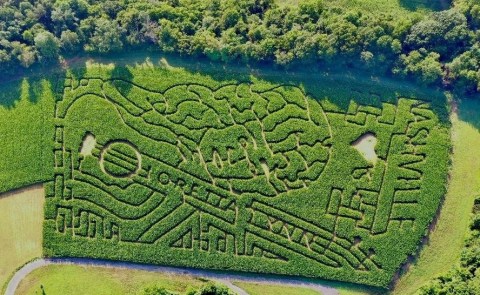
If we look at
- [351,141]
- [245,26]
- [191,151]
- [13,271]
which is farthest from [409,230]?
[13,271]

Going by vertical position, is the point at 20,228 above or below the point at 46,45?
below

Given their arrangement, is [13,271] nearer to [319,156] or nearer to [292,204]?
[292,204]

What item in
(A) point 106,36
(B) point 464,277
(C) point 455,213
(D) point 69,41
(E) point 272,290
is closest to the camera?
(B) point 464,277

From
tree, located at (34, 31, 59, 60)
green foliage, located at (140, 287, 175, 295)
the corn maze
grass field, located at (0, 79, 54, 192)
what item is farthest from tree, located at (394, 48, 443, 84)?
grass field, located at (0, 79, 54, 192)

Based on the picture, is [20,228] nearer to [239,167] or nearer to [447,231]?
[239,167]

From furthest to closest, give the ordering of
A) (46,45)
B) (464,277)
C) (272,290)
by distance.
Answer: (46,45)
(272,290)
(464,277)

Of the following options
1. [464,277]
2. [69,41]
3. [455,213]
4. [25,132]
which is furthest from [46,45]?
[464,277]

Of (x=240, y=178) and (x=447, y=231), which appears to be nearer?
(x=447, y=231)
